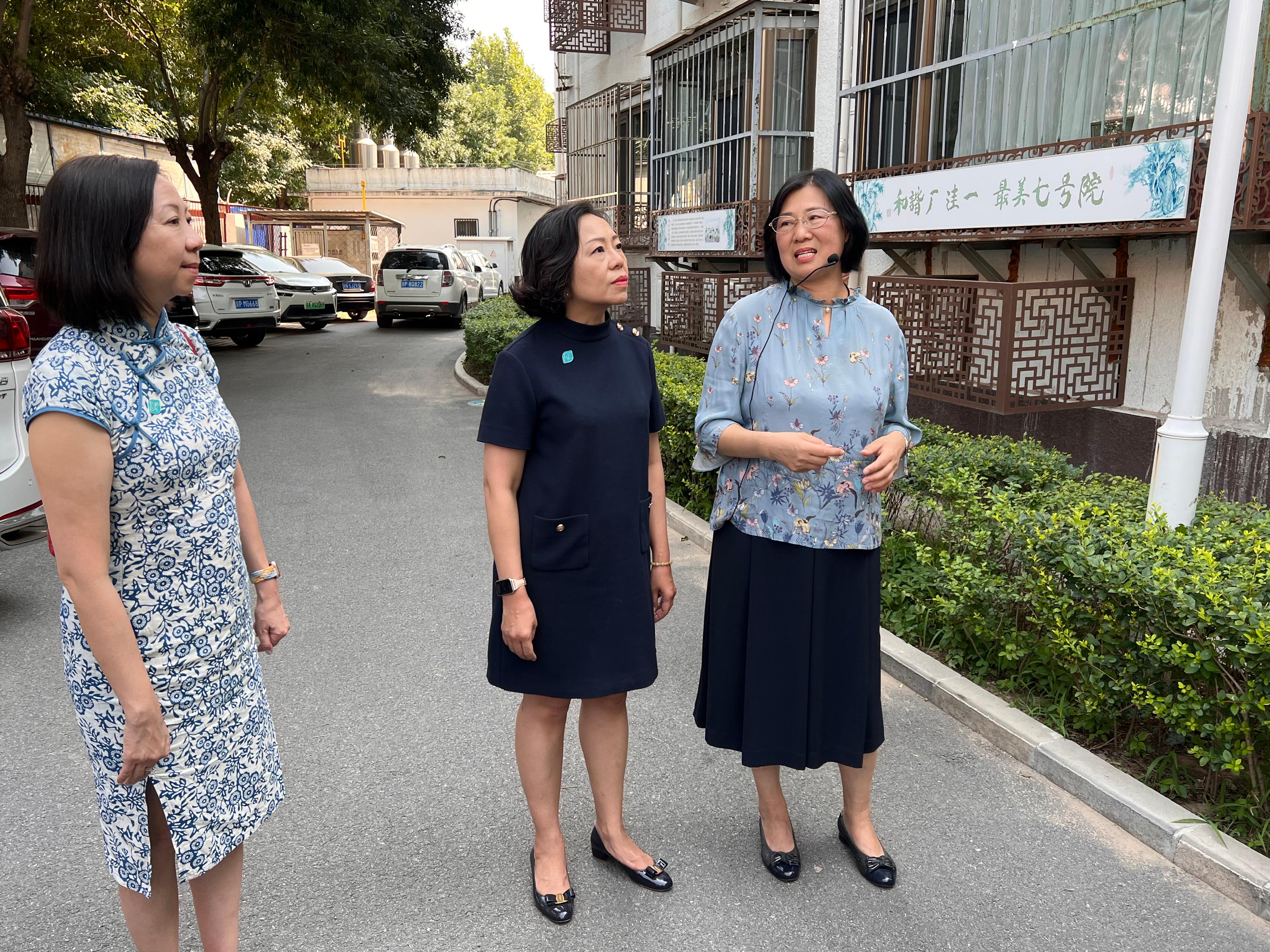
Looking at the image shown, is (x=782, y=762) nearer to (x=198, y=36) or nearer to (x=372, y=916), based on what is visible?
(x=372, y=916)

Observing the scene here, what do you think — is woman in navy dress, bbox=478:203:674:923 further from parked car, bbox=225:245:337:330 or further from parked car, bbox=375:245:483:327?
parked car, bbox=375:245:483:327

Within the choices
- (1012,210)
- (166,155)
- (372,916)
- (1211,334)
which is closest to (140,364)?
(372,916)

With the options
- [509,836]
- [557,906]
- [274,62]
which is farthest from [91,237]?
[274,62]

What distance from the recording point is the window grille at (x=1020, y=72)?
16.8 feet

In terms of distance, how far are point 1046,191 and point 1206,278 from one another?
212 centimetres

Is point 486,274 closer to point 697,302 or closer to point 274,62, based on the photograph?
point 274,62

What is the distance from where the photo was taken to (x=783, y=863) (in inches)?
109

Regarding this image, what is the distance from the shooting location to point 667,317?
11039 millimetres

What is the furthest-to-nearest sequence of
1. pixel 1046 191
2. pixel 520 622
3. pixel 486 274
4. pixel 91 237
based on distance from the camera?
pixel 486 274 → pixel 1046 191 → pixel 520 622 → pixel 91 237

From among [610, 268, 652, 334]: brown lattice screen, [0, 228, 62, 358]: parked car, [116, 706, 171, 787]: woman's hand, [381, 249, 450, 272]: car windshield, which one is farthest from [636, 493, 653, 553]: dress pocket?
[381, 249, 450, 272]: car windshield

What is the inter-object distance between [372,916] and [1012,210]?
16.7ft

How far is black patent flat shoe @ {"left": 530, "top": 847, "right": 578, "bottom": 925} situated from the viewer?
258 cm

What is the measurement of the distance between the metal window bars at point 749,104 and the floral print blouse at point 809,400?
21.2ft

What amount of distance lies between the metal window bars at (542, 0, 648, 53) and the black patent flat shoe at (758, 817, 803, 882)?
42.1ft
